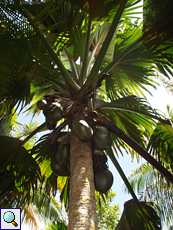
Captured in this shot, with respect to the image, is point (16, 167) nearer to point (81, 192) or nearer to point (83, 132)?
point (83, 132)

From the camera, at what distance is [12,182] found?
3.02 m

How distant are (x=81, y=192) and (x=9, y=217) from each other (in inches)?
76.0

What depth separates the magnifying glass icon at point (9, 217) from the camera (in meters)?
2.74

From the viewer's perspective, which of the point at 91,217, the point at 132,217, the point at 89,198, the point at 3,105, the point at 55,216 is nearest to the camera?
the point at 91,217

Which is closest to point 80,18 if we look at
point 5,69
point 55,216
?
point 5,69

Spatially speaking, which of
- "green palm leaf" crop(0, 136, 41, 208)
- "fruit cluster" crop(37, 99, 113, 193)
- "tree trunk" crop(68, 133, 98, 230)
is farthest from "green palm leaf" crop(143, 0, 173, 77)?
"green palm leaf" crop(0, 136, 41, 208)

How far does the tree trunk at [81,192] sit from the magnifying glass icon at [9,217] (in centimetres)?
165

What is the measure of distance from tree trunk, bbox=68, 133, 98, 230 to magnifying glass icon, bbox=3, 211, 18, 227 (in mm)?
1650

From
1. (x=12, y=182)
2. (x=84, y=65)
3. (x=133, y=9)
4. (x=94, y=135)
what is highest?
(x=133, y=9)

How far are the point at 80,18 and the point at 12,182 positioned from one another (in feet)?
9.65

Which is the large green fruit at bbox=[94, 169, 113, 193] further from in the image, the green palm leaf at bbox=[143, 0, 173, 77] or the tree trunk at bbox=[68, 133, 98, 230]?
the green palm leaf at bbox=[143, 0, 173, 77]

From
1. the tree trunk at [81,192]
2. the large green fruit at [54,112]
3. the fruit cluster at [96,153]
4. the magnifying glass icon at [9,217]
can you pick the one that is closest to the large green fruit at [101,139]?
the fruit cluster at [96,153]

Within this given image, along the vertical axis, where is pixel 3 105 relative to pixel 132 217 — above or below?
above

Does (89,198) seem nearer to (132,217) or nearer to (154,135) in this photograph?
(132,217)
